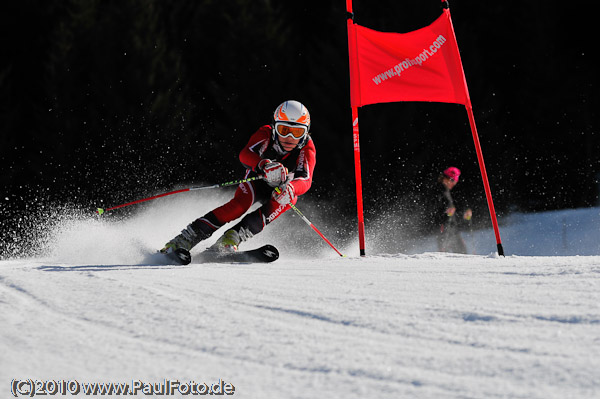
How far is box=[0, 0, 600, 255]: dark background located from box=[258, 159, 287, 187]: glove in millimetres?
9010

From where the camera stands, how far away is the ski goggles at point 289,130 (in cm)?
545

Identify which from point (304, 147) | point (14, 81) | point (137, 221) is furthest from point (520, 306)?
point (14, 81)

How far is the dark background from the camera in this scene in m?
14.5

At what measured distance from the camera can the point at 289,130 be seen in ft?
17.9

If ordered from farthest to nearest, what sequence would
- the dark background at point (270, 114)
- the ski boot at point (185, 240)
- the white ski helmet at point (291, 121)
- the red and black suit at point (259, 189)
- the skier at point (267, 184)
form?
the dark background at point (270, 114) < the white ski helmet at point (291, 121) < the red and black suit at point (259, 189) < the skier at point (267, 184) < the ski boot at point (185, 240)

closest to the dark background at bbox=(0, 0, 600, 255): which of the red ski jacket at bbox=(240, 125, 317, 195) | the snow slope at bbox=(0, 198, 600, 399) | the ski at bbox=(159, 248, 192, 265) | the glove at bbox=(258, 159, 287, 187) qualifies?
the red ski jacket at bbox=(240, 125, 317, 195)

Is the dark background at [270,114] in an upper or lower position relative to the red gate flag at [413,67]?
upper

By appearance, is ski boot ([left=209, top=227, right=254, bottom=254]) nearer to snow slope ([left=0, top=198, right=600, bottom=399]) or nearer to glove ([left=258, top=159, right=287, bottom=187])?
glove ([left=258, top=159, right=287, bottom=187])

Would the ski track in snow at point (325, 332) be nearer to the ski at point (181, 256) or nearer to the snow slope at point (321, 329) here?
the snow slope at point (321, 329)

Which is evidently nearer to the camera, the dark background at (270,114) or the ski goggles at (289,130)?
the ski goggles at (289,130)

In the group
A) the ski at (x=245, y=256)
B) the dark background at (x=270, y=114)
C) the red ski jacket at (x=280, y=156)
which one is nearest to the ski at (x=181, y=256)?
the ski at (x=245, y=256)

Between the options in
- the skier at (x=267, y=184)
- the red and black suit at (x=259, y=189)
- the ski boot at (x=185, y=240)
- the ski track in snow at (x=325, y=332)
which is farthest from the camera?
the red and black suit at (x=259, y=189)

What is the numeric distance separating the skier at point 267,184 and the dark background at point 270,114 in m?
8.56

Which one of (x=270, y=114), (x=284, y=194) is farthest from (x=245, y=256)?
(x=270, y=114)
